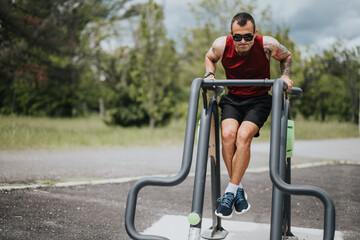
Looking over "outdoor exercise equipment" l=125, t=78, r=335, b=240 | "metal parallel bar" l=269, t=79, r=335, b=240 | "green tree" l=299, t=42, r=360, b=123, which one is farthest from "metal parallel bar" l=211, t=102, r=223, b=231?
"green tree" l=299, t=42, r=360, b=123

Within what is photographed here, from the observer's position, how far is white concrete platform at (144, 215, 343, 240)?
9.23 feet

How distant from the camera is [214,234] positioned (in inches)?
110

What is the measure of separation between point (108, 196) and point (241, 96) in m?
2.14

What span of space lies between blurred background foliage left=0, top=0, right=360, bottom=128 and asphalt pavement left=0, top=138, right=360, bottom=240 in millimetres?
5715

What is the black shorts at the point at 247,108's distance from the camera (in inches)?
100.0

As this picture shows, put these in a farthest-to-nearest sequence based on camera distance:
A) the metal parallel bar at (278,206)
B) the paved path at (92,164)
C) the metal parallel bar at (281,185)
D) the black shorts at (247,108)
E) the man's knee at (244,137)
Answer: the paved path at (92,164) → the black shorts at (247,108) → the man's knee at (244,137) → the metal parallel bar at (278,206) → the metal parallel bar at (281,185)

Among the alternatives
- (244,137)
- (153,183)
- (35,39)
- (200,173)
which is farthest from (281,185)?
(35,39)

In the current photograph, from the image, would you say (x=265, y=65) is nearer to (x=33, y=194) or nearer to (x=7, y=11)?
(x=33, y=194)

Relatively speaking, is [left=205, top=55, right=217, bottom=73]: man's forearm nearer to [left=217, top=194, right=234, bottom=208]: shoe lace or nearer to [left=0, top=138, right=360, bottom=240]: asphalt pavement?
[left=217, top=194, right=234, bottom=208]: shoe lace

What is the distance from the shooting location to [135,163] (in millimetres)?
6598

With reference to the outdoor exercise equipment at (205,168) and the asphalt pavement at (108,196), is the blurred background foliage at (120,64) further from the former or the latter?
the outdoor exercise equipment at (205,168)

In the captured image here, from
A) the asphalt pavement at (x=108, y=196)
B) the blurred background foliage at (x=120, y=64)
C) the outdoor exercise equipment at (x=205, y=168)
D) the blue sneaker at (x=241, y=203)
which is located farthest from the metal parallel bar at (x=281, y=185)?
the blurred background foliage at (x=120, y=64)

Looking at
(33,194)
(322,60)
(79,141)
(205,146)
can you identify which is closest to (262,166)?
(33,194)

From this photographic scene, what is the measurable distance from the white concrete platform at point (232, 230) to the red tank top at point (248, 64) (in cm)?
115
